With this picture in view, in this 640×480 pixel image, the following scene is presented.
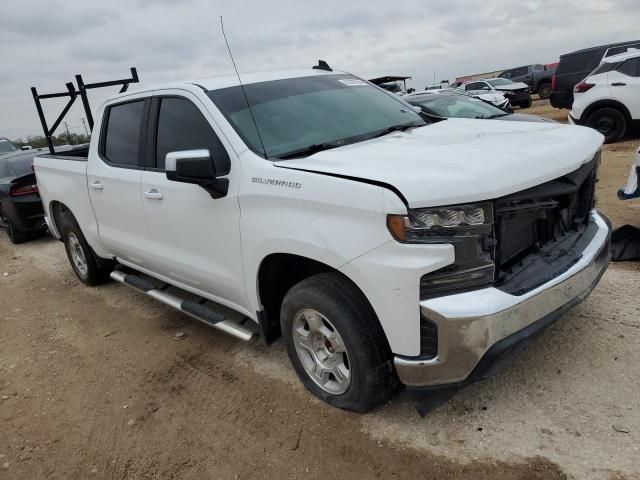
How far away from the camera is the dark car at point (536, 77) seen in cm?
2598

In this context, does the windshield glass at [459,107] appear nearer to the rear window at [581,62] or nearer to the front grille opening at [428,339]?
the rear window at [581,62]

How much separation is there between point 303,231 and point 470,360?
3.30 feet

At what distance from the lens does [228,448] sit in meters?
2.87

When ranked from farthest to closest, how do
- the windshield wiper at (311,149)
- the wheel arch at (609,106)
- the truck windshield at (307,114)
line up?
the wheel arch at (609,106) < the truck windshield at (307,114) < the windshield wiper at (311,149)

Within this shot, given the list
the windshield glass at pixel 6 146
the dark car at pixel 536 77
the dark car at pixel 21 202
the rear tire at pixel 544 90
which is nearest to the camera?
the dark car at pixel 21 202

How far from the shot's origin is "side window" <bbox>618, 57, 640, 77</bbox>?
994 centimetres

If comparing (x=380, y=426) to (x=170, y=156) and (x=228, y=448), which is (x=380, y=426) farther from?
(x=170, y=156)

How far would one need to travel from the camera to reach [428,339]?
2.36 m

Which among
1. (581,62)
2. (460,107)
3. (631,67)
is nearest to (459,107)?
(460,107)

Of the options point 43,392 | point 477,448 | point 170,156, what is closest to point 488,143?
point 477,448

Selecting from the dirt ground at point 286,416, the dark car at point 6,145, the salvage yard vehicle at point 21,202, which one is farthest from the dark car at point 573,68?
the dark car at point 6,145

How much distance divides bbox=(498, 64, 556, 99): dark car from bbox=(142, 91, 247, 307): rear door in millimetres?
26037

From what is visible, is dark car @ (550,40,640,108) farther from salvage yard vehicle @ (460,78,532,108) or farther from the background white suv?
salvage yard vehicle @ (460,78,532,108)

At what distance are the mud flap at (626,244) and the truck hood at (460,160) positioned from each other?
182cm
